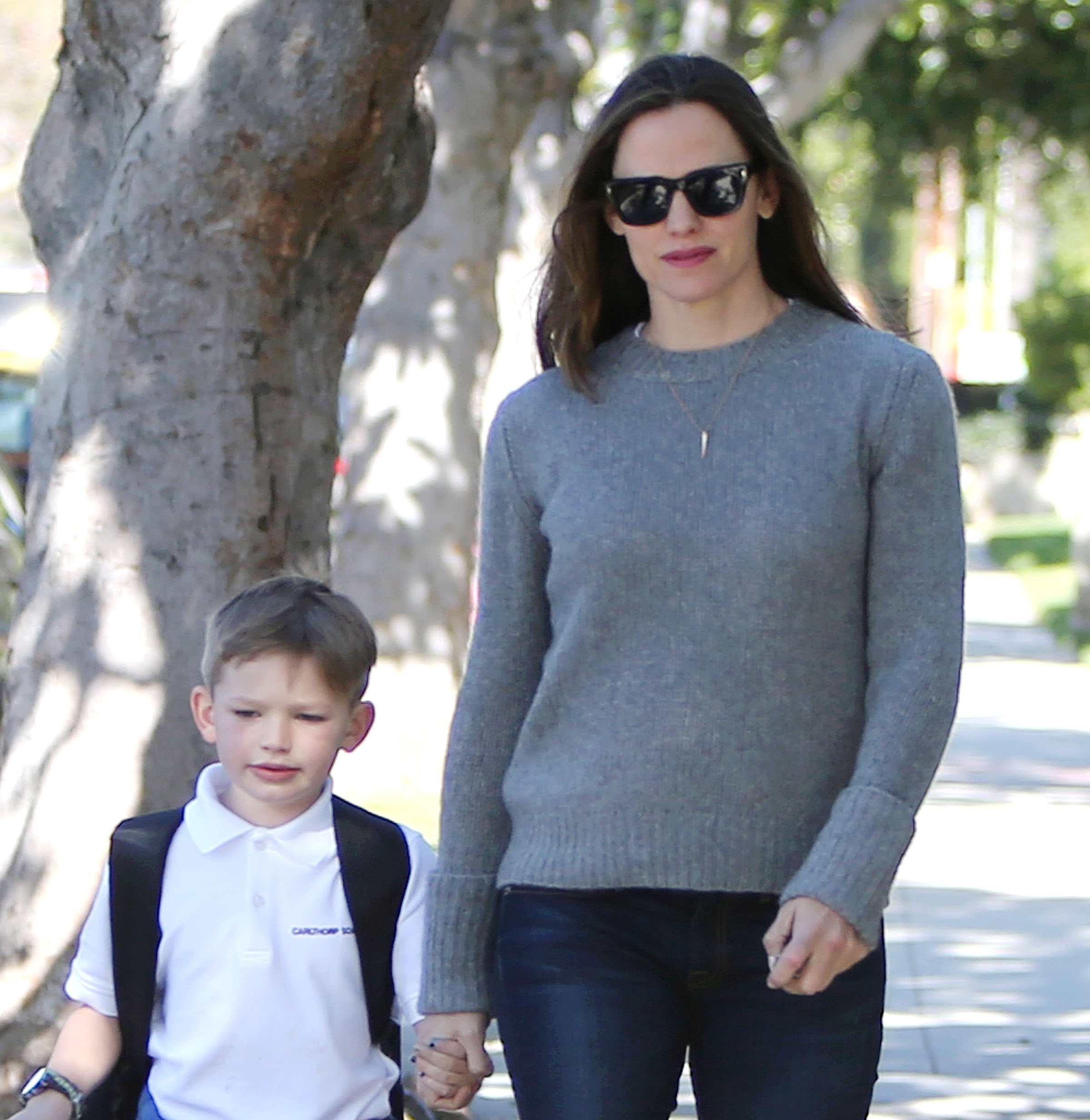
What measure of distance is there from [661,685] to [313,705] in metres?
0.54

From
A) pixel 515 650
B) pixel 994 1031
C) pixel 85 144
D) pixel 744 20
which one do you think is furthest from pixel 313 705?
pixel 744 20

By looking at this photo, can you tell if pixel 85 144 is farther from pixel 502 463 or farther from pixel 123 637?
pixel 502 463

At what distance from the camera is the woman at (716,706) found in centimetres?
270

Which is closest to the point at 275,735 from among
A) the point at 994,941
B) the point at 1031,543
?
the point at 994,941

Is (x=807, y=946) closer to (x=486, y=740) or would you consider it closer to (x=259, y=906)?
(x=486, y=740)

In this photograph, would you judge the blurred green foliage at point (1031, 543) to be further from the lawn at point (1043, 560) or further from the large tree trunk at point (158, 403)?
the large tree trunk at point (158, 403)

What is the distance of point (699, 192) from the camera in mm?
2885

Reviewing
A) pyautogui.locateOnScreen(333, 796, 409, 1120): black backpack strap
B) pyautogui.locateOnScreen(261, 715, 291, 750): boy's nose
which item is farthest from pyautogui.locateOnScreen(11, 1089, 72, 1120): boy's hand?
pyautogui.locateOnScreen(261, 715, 291, 750): boy's nose

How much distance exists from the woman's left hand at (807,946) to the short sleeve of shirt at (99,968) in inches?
37.7

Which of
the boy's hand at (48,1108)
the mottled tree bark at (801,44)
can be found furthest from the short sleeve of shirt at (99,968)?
the mottled tree bark at (801,44)

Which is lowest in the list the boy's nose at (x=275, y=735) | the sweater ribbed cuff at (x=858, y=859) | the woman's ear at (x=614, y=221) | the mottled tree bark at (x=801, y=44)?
the sweater ribbed cuff at (x=858, y=859)

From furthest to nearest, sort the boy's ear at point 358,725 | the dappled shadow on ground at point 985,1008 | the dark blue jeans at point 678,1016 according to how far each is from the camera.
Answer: the dappled shadow on ground at point 985,1008 < the boy's ear at point 358,725 < the dark blue jeans at point 678,1016

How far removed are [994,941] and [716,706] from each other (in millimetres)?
5137

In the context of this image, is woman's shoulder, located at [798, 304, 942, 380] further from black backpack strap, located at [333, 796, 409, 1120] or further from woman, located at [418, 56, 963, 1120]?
black backpack strap, located at [333, 796, 409, 1120]
